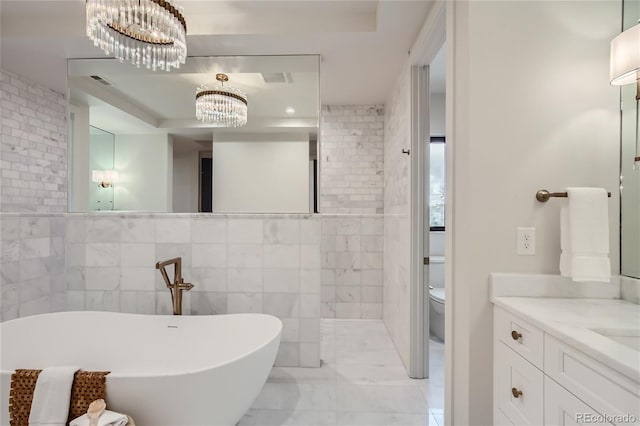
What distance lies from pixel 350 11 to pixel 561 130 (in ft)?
4.85

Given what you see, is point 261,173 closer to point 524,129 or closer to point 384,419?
point 524,129

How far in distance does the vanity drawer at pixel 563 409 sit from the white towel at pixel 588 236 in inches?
18.6

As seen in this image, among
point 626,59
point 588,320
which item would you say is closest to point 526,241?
point 588,320

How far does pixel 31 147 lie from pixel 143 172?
101cm

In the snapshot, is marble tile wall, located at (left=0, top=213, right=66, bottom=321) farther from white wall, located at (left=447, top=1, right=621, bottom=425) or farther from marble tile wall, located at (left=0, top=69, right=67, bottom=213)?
white wall, located at (left=447, top=1, right=621, bottom=425)

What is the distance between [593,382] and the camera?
0.80 metres

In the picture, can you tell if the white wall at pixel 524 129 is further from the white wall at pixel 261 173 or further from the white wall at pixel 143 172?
the white wall at pixel 143 172

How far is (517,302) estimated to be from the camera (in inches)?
47.1

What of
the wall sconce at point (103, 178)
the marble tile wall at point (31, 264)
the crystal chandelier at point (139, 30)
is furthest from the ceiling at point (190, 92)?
the marble tile wall at point (31, 264)

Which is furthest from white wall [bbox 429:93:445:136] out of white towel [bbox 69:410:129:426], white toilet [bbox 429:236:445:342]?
white towel [bbox 69:410:129:426]

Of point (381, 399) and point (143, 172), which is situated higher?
point (143, 172)

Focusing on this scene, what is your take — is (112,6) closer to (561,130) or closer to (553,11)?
(553,11)

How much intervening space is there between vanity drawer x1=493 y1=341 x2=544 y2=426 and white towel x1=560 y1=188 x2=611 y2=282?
0.41 m

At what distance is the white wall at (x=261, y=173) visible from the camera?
2398 mm
